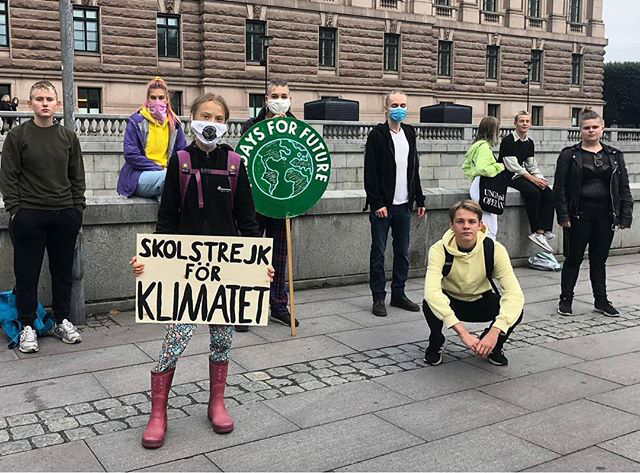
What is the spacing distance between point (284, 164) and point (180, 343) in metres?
2.86

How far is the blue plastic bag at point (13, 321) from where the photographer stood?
6.41 meters

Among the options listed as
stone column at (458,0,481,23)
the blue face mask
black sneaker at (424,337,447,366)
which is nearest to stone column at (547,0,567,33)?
stone column at (458,0,481,23)

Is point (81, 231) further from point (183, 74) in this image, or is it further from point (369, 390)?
point (183, 74)

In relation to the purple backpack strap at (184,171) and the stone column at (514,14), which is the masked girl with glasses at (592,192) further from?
the stone column at (514,14)

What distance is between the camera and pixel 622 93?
7506cm

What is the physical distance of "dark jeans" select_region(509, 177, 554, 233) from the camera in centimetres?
1055

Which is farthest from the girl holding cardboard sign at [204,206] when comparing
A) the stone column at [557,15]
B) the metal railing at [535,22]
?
the stone column at [557,15]

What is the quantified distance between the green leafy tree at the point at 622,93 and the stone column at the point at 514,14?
2545 cm

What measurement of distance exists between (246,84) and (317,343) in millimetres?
33151

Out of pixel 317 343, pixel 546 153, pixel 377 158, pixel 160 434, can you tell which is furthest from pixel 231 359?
pixel 546 153

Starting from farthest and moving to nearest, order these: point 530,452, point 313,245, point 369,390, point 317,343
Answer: point 313,245 → point 317,343 → point 369,390 → point 530,452

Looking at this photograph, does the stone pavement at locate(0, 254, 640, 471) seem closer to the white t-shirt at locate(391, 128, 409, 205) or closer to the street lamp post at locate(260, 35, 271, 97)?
the white t-shirt at locate(391, 128, 409, 205)

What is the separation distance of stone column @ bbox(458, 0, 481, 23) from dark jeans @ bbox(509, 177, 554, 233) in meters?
41.1

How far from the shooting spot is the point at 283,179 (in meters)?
7.02
